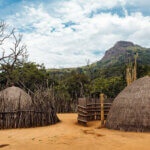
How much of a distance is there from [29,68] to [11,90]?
12.9m

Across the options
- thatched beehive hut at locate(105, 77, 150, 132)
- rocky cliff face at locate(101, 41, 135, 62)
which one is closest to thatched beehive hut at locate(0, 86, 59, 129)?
thatched beehive hut at locate(105, 77, 150, 132)

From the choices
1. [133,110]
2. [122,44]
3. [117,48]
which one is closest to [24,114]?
[133,110]

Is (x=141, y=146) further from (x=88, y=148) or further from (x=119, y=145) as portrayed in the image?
(x=88, y=148)

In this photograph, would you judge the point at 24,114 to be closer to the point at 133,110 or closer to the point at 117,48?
the point at 133,110

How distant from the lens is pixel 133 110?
7797mm

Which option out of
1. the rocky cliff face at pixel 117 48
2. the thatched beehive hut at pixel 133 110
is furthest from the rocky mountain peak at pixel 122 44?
the thatched beehive hut at pixel 133 110

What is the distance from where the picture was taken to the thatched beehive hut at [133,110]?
747 cm

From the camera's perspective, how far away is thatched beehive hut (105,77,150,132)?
747 cm

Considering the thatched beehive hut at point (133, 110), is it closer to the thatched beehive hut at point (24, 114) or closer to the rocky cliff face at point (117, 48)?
the thatched beehive hut at point (24, 114)

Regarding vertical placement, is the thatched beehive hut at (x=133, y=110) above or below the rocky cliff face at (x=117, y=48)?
below

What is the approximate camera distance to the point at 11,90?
11.5 meters

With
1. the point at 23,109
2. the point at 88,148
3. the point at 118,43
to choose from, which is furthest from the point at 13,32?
the point at 118,43

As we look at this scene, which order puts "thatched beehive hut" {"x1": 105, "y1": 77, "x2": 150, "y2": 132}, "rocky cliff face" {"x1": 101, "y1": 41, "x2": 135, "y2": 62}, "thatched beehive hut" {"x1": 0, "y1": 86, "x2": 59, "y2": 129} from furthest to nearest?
"rocky cliff face" {"x1": 101, "y1": 41, "x2": 135, "y2": 62}
"thatched beehive hut" {"x1": 0, "y1": 86, "x2": 59, "y2": 129}
"thatched beehive hut" {"x1": 105, "y1": 77, "x2": 150, "y2": 132}

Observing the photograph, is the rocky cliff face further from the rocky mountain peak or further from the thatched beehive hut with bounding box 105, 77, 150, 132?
the thatched beehive hut with bounding box 105, 77, 150, 132
